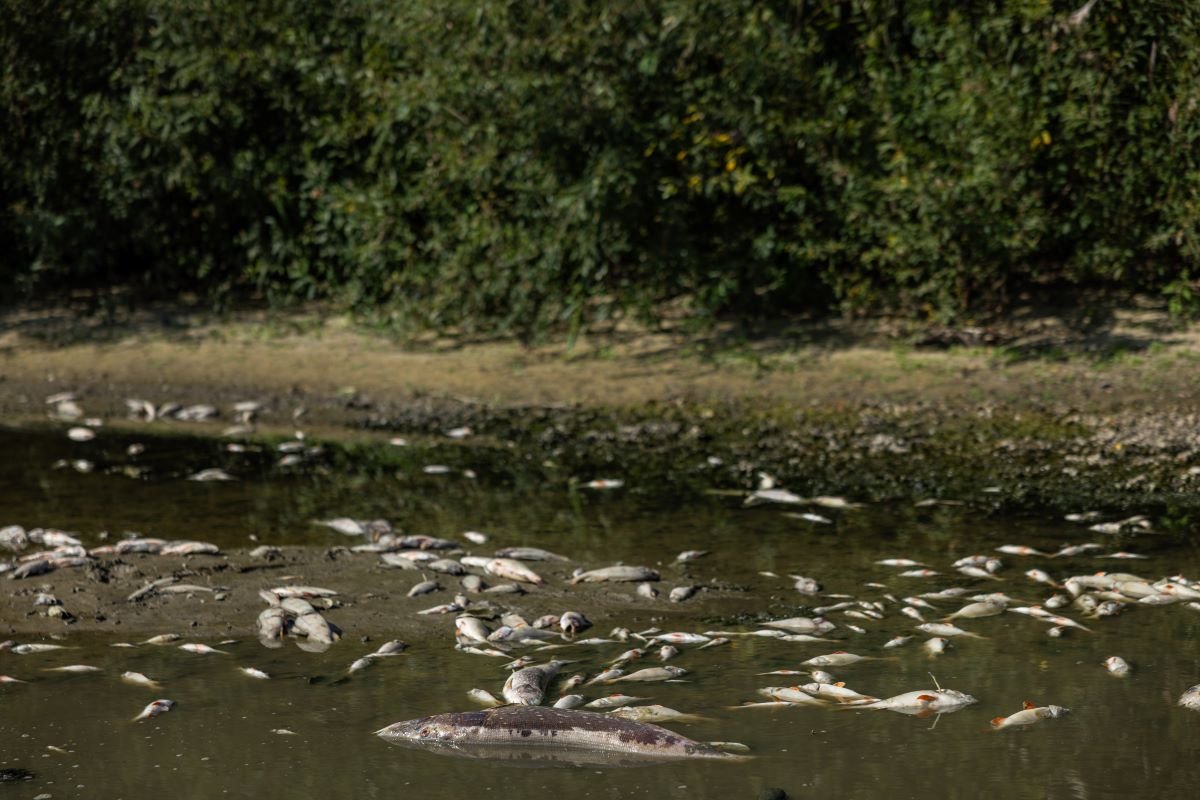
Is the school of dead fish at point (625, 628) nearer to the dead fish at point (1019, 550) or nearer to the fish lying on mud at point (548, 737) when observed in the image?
the dead fish at point (1019, 550)

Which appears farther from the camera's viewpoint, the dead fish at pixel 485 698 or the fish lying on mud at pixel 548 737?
the dead fish at pixel 485 698

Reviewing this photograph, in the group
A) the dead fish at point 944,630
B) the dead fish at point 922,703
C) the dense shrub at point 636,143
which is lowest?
the dead fish at point 944,630

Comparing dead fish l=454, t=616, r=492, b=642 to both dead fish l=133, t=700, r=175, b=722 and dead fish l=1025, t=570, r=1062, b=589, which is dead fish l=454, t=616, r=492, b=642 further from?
dead fish l=1025, t=570, r=1062, b=589

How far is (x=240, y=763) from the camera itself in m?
4.81

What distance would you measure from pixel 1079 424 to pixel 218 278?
25.2 feet

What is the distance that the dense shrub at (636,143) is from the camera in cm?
1076

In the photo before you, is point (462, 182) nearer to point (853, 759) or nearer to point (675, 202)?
point (675, 202)

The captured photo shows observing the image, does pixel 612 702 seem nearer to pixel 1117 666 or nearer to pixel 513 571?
pixel 513 571

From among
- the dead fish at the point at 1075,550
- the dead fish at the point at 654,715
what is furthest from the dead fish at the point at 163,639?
the dead fish at the point at 1075,550

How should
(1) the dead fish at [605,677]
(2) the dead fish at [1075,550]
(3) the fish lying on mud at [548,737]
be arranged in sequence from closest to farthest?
(3) the fish lying on mud at [548,737] → (1) the dead fish at [605,677] → (2) the dead fish at [1075,550]

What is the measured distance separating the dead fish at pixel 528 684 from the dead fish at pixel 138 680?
1.29 meters

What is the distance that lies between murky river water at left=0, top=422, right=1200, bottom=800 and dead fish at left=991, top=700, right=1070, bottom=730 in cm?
5

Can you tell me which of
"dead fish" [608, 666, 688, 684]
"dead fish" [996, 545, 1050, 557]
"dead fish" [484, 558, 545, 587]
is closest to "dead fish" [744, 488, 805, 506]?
"dead fish" [996, 545, 1050, 557]

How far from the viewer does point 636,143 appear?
11359 mm
